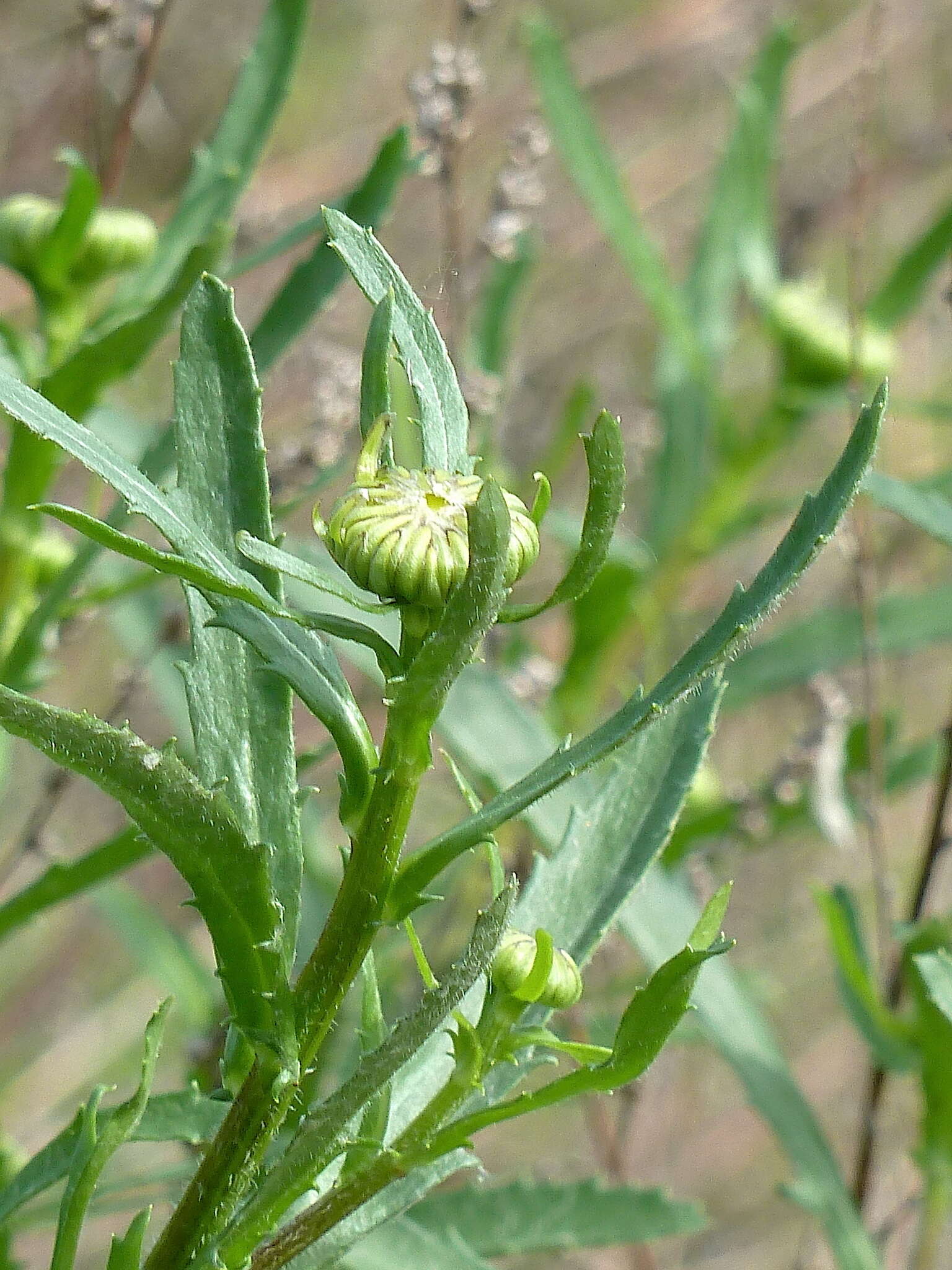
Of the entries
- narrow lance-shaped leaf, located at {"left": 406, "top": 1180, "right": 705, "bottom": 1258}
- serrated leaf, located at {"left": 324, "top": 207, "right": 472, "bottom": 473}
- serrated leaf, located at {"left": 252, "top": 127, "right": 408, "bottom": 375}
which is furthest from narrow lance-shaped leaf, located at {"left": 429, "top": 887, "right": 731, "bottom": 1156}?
serrated leaf, located at {"left": 252, "top": 127, "right": 408, "bottom": 375}

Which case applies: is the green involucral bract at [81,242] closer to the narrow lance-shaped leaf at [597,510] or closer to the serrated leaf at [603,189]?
the narrow lance-shaped leaf at [597,510]

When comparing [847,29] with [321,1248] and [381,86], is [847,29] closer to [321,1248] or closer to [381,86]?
[381,86]

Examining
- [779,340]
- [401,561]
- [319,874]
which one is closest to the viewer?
[401,561]

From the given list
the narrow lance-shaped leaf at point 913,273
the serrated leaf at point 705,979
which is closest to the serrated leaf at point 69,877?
the serrated leaf at point 705,979

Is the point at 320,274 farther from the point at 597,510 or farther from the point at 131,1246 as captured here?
the point at 131,1246

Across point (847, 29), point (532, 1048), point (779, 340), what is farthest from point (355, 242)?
point (847, 29)

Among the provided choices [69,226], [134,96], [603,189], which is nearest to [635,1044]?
[69,226]
